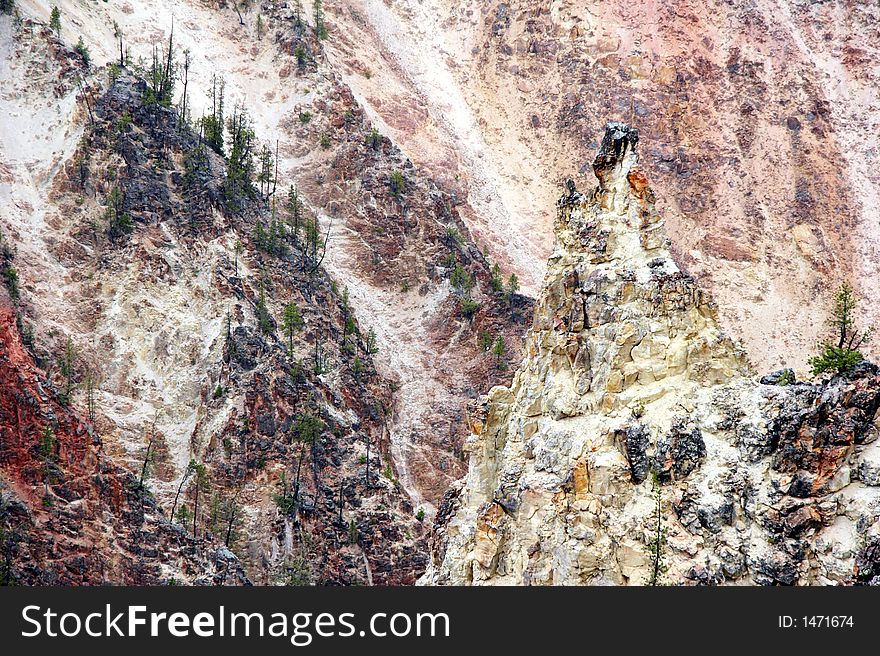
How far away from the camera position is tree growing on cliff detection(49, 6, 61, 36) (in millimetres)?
134863

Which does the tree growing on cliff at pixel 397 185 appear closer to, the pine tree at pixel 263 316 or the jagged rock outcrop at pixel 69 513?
the pine tree at pixel 263 316

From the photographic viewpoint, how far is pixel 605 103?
6398 inches

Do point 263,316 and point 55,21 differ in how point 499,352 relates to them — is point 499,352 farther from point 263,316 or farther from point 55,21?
point 55,21

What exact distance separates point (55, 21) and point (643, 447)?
10713 centimetres

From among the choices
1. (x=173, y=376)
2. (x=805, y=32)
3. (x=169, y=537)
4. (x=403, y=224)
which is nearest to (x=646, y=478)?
(x=169, y=537)

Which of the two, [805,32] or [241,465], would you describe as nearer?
[241,465]

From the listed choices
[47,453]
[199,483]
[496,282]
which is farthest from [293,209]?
[47,453]

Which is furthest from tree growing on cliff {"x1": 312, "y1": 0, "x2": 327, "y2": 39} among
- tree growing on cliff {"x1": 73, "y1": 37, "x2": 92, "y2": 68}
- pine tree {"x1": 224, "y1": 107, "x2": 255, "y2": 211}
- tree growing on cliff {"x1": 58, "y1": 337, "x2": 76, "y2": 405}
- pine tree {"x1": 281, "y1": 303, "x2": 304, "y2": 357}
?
tree growing on cliff {"x1": 58, "y1": 337, "x2": 76, "y2": 405}

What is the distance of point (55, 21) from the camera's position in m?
136

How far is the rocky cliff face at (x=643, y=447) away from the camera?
142 feet

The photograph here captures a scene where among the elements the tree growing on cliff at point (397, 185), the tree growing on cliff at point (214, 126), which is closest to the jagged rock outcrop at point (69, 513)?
the tree growing on cliff at point (214, 126)

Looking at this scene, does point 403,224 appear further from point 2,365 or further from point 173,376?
point 2,365

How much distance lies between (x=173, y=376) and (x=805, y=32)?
9586cm

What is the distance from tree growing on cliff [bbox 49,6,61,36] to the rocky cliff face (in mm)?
92999
